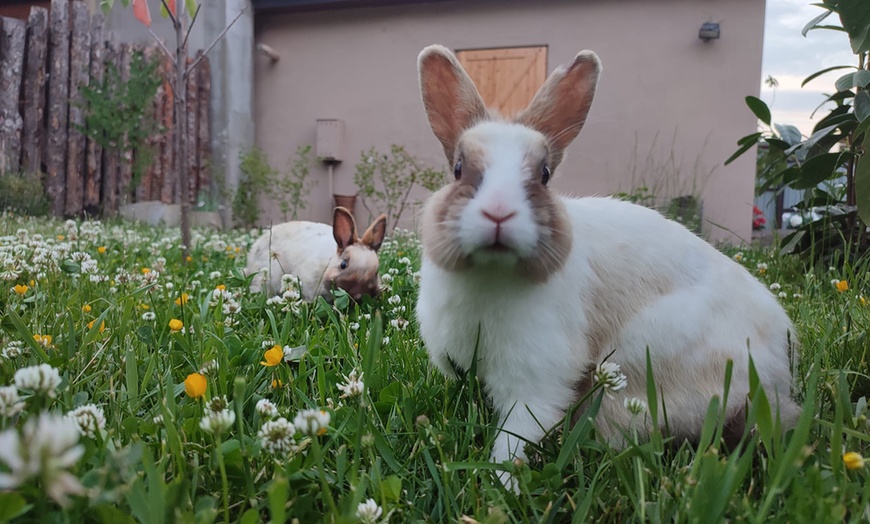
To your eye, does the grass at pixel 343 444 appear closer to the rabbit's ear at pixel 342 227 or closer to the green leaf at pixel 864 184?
the green leaf at pixel 864 184

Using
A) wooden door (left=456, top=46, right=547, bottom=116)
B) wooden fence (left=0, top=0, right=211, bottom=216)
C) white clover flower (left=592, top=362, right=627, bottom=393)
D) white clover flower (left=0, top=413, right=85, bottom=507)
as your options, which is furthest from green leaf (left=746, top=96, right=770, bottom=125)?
wooden fence (left=0, top=0, right=211, bottom=216)

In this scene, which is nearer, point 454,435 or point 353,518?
point 353,518

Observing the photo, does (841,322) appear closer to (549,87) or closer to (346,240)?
(549,87)

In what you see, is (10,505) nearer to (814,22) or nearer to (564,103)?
(564,103)

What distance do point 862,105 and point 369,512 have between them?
7.79ft

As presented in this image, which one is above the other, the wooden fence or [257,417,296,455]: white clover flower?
the wooden fence

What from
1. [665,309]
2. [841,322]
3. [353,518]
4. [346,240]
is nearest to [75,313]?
[346,240]

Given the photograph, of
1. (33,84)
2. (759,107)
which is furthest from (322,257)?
(33,84)

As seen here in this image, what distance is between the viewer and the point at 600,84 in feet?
26.5

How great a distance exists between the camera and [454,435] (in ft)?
4.34

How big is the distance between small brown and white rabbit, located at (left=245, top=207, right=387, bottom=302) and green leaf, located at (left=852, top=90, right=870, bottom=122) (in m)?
1.96

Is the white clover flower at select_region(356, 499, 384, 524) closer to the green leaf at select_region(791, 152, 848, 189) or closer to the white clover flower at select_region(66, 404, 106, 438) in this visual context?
the white clover flower at select_region(66, 404, 106, 438)

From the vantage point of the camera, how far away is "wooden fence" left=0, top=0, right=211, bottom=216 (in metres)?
7.47

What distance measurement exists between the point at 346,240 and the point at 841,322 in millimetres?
1953
